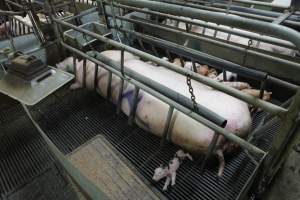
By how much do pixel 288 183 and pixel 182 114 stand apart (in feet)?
2.89

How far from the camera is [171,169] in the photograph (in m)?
1.76

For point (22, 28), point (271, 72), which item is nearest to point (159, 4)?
point (271, 72)

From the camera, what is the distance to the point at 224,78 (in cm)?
234

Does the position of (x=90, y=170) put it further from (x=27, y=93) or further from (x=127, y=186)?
(x=27, y=93)

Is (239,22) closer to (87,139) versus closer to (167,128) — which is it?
(167,128)

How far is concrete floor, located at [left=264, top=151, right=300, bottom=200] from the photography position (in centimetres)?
158

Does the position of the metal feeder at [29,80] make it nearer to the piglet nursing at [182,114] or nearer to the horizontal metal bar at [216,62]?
the piglet nursing at [182,114]

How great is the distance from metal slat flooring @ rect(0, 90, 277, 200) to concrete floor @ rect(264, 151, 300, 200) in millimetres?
182

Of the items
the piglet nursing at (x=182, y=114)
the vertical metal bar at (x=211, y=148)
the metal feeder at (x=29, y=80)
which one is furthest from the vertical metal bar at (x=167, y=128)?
the metal feeder at (x=29, y=80)

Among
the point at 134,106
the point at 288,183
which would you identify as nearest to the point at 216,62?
the point at 134,106

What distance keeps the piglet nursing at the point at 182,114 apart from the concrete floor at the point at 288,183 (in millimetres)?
374

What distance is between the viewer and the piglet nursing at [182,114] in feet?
5.34

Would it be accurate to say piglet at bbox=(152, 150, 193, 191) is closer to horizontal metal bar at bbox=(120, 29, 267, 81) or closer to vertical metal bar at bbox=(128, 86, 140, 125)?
vertical metal bar at bbox=(128, 86, 140, 125)

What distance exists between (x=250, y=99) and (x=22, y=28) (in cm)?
361
